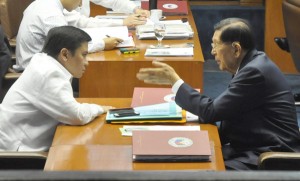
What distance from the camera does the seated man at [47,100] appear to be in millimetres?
2121

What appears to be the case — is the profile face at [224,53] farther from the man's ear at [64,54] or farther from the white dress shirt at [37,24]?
the white dress shirt at [37,24]

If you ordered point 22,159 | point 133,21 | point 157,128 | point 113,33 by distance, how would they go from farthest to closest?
1. point 133,21
2. point 113,33
3. point 157,128
4. point 22,159

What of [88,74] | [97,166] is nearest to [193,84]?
[88,74]

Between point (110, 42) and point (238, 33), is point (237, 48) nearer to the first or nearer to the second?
point (238, 33)

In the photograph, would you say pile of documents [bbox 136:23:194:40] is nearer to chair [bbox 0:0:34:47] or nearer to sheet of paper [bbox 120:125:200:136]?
chair [bbox 0:0:34:47]

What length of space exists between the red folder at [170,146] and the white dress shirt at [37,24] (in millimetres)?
A: 1592

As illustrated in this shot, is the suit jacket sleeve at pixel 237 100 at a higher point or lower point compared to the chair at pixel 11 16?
higher

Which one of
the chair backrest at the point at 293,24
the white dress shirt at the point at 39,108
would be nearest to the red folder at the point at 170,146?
the white dress shirt at the point at 39,108

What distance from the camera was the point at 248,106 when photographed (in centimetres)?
212

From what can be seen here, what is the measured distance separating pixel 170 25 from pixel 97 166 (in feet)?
7.18

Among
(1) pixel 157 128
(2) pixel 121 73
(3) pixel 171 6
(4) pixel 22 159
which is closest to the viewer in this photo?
(4) pixel 22 159

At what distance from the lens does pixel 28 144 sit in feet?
7.20

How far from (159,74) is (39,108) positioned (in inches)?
21.7

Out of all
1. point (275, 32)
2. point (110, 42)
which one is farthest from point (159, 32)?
point (275, 32)
